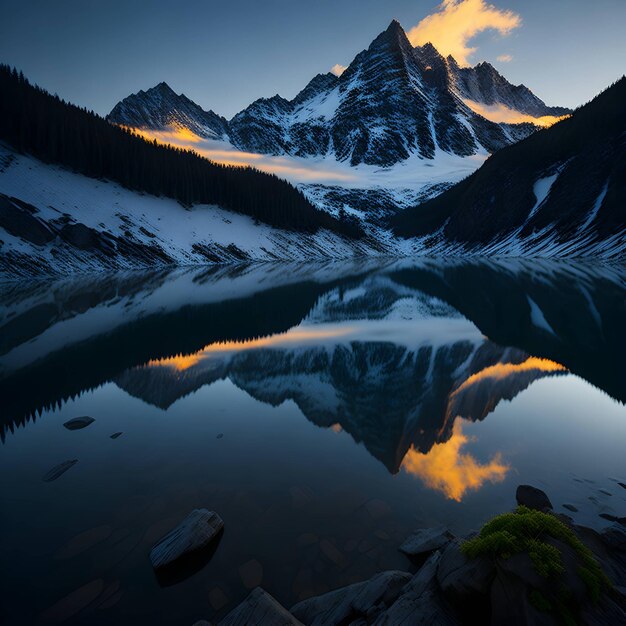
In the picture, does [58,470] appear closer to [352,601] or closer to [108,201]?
[352,601]

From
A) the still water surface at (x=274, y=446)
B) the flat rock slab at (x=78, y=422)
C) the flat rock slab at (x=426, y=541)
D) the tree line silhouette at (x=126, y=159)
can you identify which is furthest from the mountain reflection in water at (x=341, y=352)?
the tree line silhouette at (x=126, y=159)

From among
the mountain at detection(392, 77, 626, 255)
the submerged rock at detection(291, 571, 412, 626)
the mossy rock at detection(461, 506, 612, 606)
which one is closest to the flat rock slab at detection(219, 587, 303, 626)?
the submerged rock at detection(291, 571, 412, 626)

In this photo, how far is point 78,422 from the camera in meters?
12.2

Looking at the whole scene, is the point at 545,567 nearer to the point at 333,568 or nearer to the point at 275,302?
the point at 333,568

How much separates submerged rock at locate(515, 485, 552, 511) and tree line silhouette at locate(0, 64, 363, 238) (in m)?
99.3

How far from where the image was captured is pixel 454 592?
412 centimetres

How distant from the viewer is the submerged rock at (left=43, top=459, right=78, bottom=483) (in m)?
9.01

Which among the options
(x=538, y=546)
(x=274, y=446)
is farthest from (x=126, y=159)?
(x=538, y=546)

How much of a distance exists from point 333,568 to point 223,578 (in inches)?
72.4

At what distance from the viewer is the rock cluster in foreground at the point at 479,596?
356 centimetres

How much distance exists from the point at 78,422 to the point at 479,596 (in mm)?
12544

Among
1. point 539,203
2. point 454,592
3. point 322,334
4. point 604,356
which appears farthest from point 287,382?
point 539,203

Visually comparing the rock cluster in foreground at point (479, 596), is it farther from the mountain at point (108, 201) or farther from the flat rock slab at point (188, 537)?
the mountain at point (108, 201)

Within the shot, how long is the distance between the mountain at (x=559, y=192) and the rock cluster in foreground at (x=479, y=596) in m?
97.5
